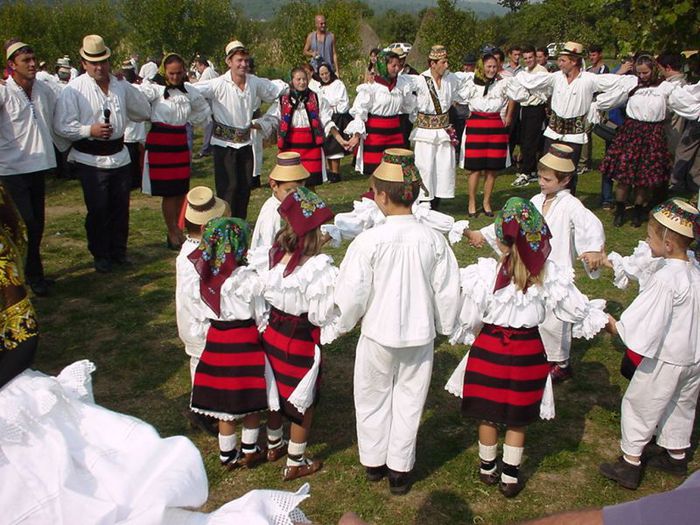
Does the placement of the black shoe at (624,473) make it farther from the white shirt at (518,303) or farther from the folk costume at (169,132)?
the folk costume at (169,132)

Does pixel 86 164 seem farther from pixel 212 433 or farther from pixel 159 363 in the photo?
pixel 212 433

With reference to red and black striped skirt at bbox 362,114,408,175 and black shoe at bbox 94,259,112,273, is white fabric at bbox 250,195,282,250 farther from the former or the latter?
red and black striped skirt at bbox 362,114,408,175

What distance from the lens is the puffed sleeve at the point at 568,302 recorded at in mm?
3734

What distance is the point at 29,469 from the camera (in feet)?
6.49

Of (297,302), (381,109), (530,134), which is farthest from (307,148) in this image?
(297,302)

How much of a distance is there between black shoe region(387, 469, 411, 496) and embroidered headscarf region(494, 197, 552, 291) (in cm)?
116

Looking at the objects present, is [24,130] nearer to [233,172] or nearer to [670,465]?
[233,172]

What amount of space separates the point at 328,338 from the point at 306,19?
18.4m

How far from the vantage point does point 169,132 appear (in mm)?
7406

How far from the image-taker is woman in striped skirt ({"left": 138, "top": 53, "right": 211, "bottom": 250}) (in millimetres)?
7137

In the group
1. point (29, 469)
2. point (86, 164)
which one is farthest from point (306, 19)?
point (29, 469)

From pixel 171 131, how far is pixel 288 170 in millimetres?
2974

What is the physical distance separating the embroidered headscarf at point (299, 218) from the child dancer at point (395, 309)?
10.4 inches

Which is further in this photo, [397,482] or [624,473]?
[624,473]
